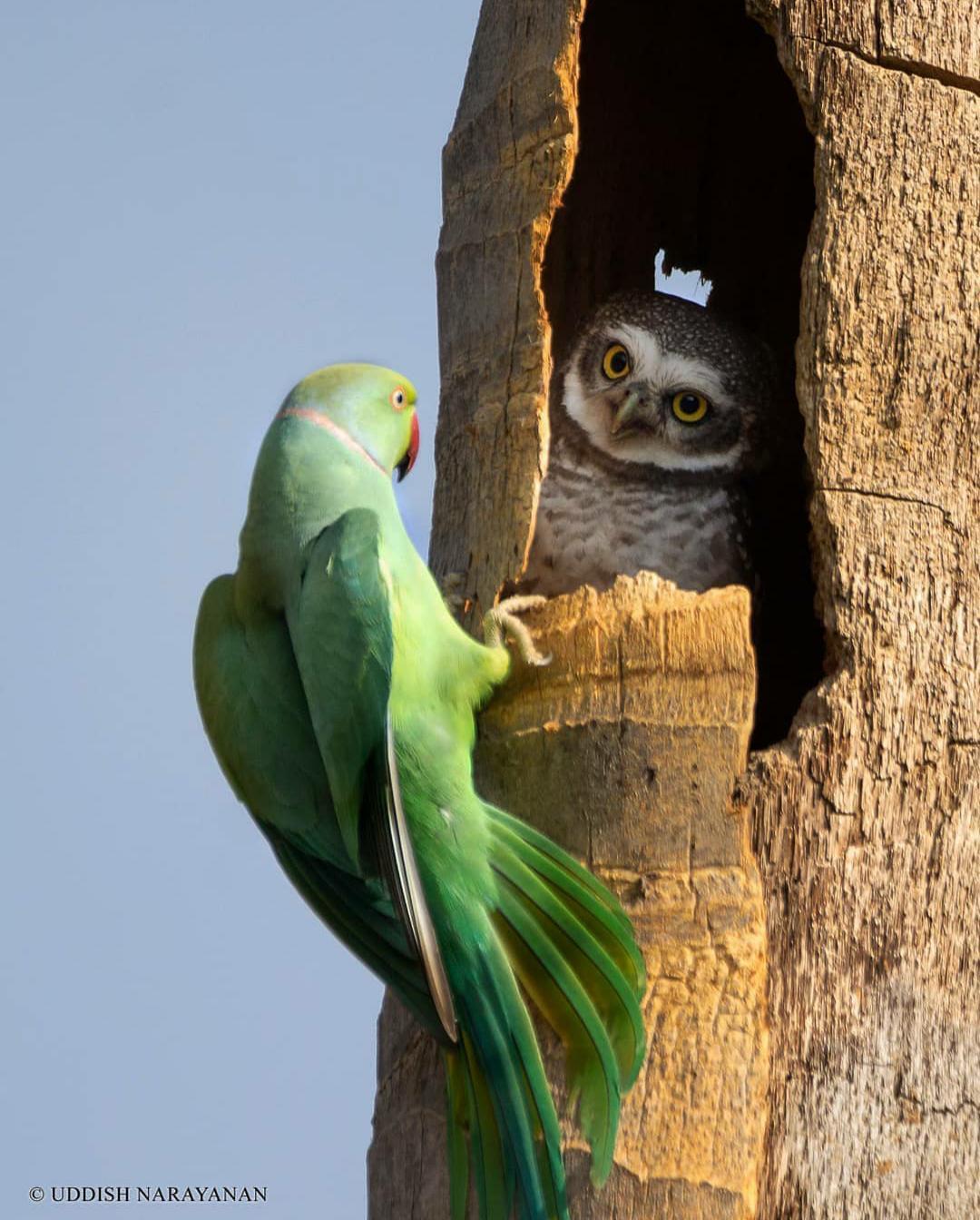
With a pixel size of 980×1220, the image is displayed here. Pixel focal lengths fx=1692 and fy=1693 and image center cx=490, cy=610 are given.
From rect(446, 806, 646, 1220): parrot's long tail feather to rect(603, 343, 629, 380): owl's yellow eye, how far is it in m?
1.64

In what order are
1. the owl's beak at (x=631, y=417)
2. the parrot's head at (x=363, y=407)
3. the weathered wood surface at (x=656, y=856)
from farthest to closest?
1. the owl's beak at (x=631, y=417)
2. the parrot's head at (x=363, y=407)
3. the weathered wood surface at (x=656, y=856)

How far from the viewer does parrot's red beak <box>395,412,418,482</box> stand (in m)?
3.44

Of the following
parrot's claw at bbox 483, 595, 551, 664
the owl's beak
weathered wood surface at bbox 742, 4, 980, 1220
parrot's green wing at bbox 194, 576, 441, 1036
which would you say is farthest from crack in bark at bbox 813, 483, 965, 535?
the owl's beak

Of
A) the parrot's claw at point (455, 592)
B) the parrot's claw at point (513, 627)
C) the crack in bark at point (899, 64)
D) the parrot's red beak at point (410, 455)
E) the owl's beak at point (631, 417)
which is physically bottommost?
the parrot's claw at point (513, 627)

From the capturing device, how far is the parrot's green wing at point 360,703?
9.12 feet

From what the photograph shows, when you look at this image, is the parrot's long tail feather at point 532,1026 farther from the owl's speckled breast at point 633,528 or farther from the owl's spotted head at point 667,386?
the owl's spotted head at point 667,386

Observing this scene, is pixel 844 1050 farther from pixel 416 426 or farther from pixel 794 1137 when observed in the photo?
pixel 416 426

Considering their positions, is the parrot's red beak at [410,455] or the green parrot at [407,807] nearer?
the green parrot at [407,807]

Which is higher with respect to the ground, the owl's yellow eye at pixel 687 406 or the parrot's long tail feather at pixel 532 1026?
the owl's yellow eye at pixel 687 406

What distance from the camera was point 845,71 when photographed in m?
3.22

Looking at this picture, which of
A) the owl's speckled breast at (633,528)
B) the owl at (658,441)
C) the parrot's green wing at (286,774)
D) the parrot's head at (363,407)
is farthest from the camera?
the owl at (658,441)

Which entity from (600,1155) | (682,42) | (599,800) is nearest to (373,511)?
(599,800)

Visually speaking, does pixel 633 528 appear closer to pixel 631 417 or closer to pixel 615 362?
pixel 631 417

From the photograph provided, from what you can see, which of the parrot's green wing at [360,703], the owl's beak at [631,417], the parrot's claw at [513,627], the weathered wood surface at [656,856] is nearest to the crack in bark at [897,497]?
the weathered wood surface at [656,856]
